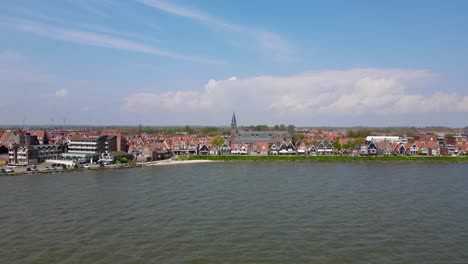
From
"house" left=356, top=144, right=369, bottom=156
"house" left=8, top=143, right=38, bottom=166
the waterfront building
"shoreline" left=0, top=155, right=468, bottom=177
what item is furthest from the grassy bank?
"house" left=8, top=143, right=38, bottom=166

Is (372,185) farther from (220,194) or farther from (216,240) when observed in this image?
(216,240)

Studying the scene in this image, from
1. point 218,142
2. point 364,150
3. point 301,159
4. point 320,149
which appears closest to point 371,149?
point 364,150

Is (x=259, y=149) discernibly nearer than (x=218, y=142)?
Yes

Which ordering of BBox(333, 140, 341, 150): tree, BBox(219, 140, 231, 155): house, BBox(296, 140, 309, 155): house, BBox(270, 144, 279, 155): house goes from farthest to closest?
1. BBox(333, 140, 341, 150): tree
2. BBox(296, 140, 309, 155): house
3. BBox(219, 140, 231, 155): house
4. BBox(270, 144, 279, 155): house

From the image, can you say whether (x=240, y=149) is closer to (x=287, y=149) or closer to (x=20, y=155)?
(x=287, y=149)

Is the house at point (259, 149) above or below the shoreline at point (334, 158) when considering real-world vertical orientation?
above

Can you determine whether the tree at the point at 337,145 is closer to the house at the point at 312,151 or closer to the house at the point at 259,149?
the house at the point at 312,151

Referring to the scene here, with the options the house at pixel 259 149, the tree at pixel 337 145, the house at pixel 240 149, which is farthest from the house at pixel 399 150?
the house at pixel 240 149

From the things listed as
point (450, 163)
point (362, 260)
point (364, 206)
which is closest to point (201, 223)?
point (362, 260)

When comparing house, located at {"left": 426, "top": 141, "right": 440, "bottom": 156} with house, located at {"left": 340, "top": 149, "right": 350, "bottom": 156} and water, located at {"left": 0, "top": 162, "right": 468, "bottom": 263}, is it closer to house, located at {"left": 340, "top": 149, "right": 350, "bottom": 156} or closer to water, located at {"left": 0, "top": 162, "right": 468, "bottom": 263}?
house, located at {"left": 340, "top": 149, "right": 350, "bottom": 156}

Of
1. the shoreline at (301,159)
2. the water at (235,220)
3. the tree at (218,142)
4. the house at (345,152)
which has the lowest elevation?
the water at (235,220)
